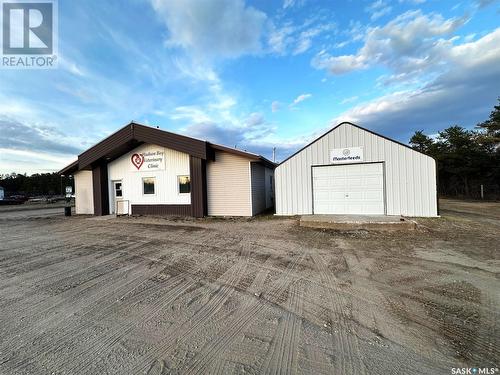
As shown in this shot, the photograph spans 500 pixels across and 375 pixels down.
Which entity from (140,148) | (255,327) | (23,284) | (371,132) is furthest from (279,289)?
(140,148)

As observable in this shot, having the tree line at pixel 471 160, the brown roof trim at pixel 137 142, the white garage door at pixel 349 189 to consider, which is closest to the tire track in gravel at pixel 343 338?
the white garage door at pixel 349 189

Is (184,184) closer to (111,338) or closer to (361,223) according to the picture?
(361,223)

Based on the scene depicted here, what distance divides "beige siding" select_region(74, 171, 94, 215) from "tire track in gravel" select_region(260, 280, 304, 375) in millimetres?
18083

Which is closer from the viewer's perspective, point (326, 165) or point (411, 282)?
point (411, 282)

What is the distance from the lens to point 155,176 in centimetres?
1540

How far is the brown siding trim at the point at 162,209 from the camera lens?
47.8 ft

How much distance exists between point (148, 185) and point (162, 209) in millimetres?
1817

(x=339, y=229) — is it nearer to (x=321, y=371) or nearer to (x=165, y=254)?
(x=165, y=254)

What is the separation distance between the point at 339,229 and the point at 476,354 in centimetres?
720

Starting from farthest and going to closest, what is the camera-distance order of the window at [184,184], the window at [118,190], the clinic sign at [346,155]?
1. the window at [118,190]
2. the window at [184,184]
3. the clinic sign at [346,155]

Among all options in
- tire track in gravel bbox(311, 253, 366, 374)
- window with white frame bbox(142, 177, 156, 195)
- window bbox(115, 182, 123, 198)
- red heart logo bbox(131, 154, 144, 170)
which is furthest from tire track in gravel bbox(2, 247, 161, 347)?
window bbox(115, 182, 123, 198)

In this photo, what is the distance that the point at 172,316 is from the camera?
3.43 m

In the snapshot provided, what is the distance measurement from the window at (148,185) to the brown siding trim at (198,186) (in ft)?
9.94

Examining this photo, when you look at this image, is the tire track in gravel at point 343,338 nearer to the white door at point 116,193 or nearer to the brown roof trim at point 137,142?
the brown roof trim at point 137,142
